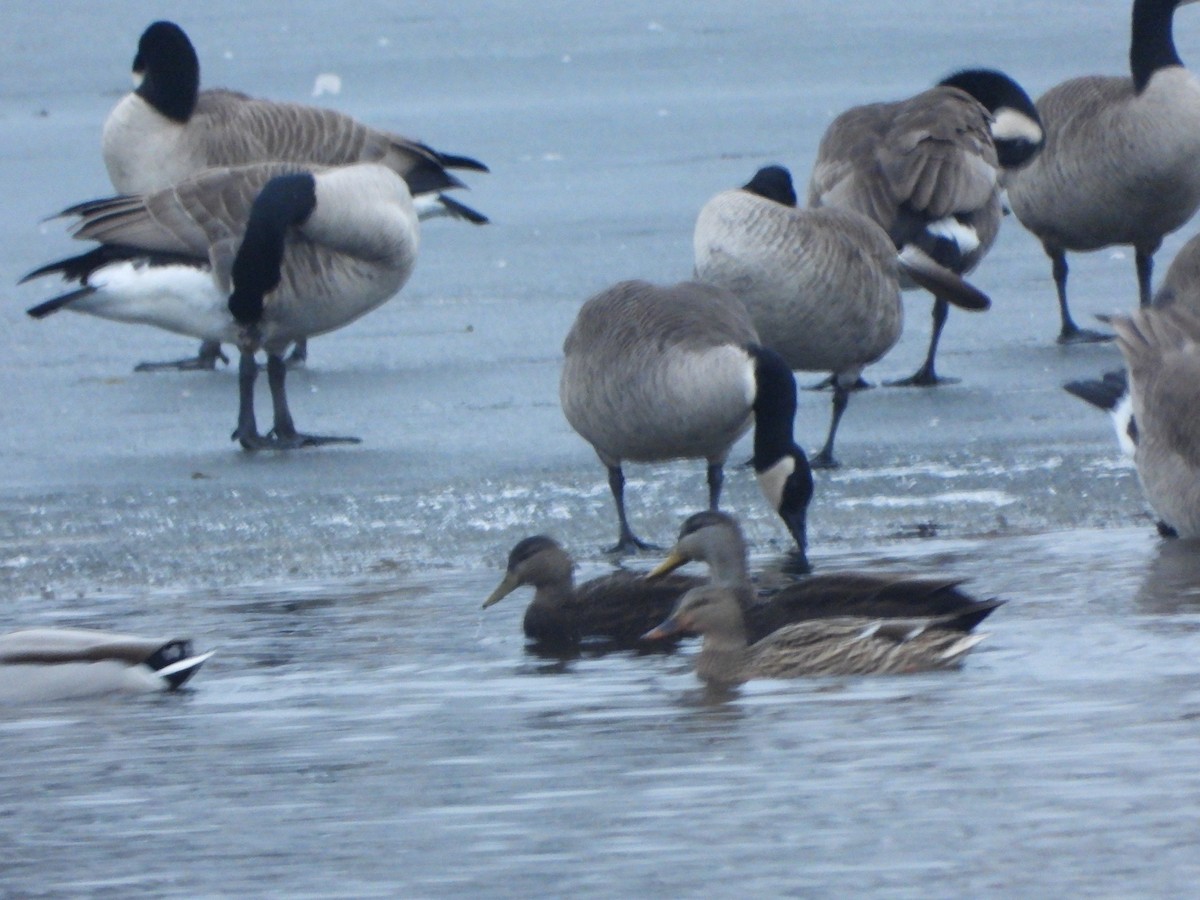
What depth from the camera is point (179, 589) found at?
746cm

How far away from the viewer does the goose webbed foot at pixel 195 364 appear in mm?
11453

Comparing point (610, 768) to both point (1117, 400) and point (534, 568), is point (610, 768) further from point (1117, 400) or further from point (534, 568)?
point (1117, 400)

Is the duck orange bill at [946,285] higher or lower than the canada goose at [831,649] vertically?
higher

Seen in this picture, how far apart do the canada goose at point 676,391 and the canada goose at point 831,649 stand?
4.40 feet

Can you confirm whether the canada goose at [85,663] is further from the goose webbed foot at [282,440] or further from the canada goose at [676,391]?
the goose webbed foot at [282,440]

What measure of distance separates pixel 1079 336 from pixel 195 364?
158 inches

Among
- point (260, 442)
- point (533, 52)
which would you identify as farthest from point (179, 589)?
point (533, 52)

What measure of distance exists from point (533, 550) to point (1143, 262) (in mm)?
5753

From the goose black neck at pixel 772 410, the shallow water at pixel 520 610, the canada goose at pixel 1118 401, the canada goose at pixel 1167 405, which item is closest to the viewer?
the shallow water at pixel 520 610

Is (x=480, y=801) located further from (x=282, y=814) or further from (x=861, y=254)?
(x=861, y=254)

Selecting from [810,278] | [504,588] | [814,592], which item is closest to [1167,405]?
[814,592]

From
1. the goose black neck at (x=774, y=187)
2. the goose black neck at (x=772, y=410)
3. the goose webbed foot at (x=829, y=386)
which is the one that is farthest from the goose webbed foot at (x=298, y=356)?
the goose black neck at (x=772, y=410)

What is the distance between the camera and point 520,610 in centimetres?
741

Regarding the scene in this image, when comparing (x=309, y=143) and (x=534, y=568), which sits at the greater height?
(x=309, y=143)
